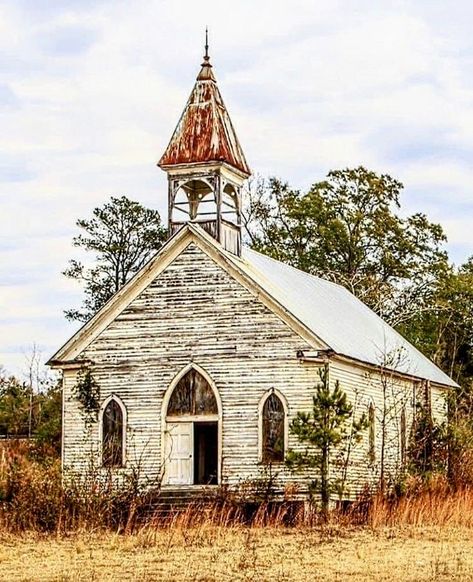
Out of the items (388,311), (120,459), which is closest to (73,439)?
(120,459)

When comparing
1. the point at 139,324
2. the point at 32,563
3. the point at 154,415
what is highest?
the point at 139,324

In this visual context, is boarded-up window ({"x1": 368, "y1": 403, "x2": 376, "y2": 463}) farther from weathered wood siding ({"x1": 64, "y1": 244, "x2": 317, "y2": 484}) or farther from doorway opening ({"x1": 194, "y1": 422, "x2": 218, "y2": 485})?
weathered wood siding ({"x1": 64, "y1": 244, "x2": 317, "y2": 484})

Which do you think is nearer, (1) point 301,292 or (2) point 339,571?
(2) point 339,571

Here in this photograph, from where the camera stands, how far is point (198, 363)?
36281 mm

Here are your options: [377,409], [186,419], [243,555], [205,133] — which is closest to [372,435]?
[377,409]

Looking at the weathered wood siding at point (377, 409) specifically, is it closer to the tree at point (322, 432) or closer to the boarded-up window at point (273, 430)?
the tree at point (322, 432)

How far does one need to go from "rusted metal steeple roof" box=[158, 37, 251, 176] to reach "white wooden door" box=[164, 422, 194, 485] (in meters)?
7.20

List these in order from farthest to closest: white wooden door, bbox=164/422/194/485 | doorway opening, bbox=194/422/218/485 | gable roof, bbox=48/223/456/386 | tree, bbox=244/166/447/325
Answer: tree, bbox=244/166/447/325 → doorway opening, bbox=194/422/218/485 → white wooden door, bbox=164/422/194/485 → gable roof, bbox=48/223/456/386

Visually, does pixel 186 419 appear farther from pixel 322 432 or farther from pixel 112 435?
pixel 322 432

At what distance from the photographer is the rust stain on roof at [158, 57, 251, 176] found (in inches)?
1465

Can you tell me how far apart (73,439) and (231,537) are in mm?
10180

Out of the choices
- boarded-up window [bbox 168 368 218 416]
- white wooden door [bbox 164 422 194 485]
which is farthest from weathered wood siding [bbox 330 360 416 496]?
white wooden door [bbox 164 422 194 485]

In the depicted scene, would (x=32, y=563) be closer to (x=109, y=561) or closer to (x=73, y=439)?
(x=109, y=561)

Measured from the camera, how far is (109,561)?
80.0ft
